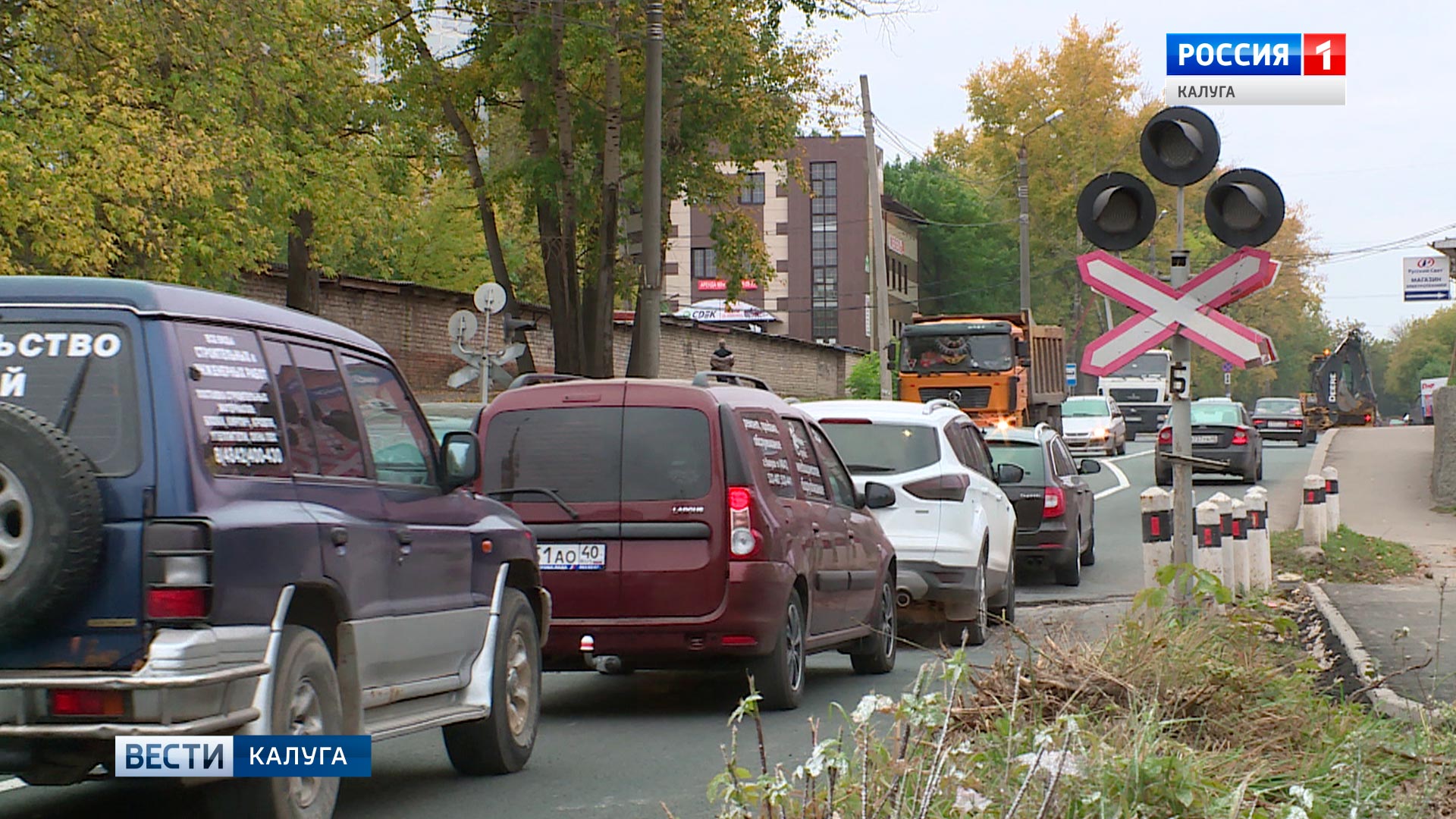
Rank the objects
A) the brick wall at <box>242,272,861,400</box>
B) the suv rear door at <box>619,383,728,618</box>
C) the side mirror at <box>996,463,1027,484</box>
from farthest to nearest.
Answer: the brick wall at <box>242,272,861,400</box>, the side mirror at <box>996,463,1027,484</box>, the suv rear door at <box>619,383,728,618</box>

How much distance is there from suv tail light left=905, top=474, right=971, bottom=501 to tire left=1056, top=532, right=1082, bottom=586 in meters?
5.20

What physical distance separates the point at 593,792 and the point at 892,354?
36.5 metres

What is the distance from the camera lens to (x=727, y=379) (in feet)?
39.8

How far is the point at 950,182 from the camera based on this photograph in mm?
108312

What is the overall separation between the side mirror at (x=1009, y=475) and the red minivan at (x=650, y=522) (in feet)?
18.8

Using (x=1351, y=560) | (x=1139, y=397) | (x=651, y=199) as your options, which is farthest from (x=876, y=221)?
(x=1139, y=397)

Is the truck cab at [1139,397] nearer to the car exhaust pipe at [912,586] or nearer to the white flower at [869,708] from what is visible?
the car exhaust pipe at [912,586]

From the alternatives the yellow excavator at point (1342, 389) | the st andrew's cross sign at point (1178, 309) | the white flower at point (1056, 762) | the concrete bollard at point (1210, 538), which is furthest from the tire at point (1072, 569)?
the yellow excavator at point (1342, 389)

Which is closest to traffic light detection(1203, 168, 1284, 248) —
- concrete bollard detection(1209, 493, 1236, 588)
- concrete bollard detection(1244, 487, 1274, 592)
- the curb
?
the curb

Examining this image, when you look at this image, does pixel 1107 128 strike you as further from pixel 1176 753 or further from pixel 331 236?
pixel 1176 753

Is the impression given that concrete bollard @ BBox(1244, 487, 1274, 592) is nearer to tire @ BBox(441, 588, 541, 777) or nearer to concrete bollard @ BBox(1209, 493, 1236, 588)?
concrete bollard @ BBox(1209, 493, 1236, 588)

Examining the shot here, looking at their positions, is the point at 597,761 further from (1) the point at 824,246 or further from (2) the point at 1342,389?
(1) the point at 824,246

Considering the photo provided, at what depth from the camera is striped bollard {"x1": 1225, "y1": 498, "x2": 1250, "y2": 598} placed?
15.1m

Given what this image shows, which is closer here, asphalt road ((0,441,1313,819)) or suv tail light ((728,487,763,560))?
asphalt road ((0,441,1313,819))
